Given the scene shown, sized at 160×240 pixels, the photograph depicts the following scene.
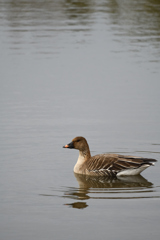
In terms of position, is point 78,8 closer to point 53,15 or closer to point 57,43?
point 53,15

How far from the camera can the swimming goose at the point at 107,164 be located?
10.4 m

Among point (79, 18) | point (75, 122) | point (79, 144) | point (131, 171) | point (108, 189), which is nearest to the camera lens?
point (108, 189)

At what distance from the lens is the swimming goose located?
34.3 feet

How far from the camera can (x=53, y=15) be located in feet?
98.4

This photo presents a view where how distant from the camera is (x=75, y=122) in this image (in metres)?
13.4

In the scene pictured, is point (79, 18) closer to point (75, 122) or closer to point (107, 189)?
point (75, 122)

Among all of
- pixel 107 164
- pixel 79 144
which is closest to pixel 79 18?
pixel 79 144

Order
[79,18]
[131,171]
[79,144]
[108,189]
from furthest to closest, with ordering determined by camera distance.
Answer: [79,18] → [79,144] → [131,171] → [108,189]

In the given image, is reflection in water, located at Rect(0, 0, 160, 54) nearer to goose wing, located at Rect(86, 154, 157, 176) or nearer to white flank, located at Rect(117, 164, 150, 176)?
goose wing, located at Rect(86, 154, 157, 176)

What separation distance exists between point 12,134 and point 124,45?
36.0 feet

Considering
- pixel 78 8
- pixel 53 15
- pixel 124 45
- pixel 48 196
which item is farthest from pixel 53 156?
pixel 78 8

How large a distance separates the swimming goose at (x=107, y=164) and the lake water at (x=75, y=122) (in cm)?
21

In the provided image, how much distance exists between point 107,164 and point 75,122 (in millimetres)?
2828

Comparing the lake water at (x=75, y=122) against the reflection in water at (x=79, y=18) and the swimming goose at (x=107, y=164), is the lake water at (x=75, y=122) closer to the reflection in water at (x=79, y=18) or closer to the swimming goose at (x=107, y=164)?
the reflection in water at (x=79, y=18)
